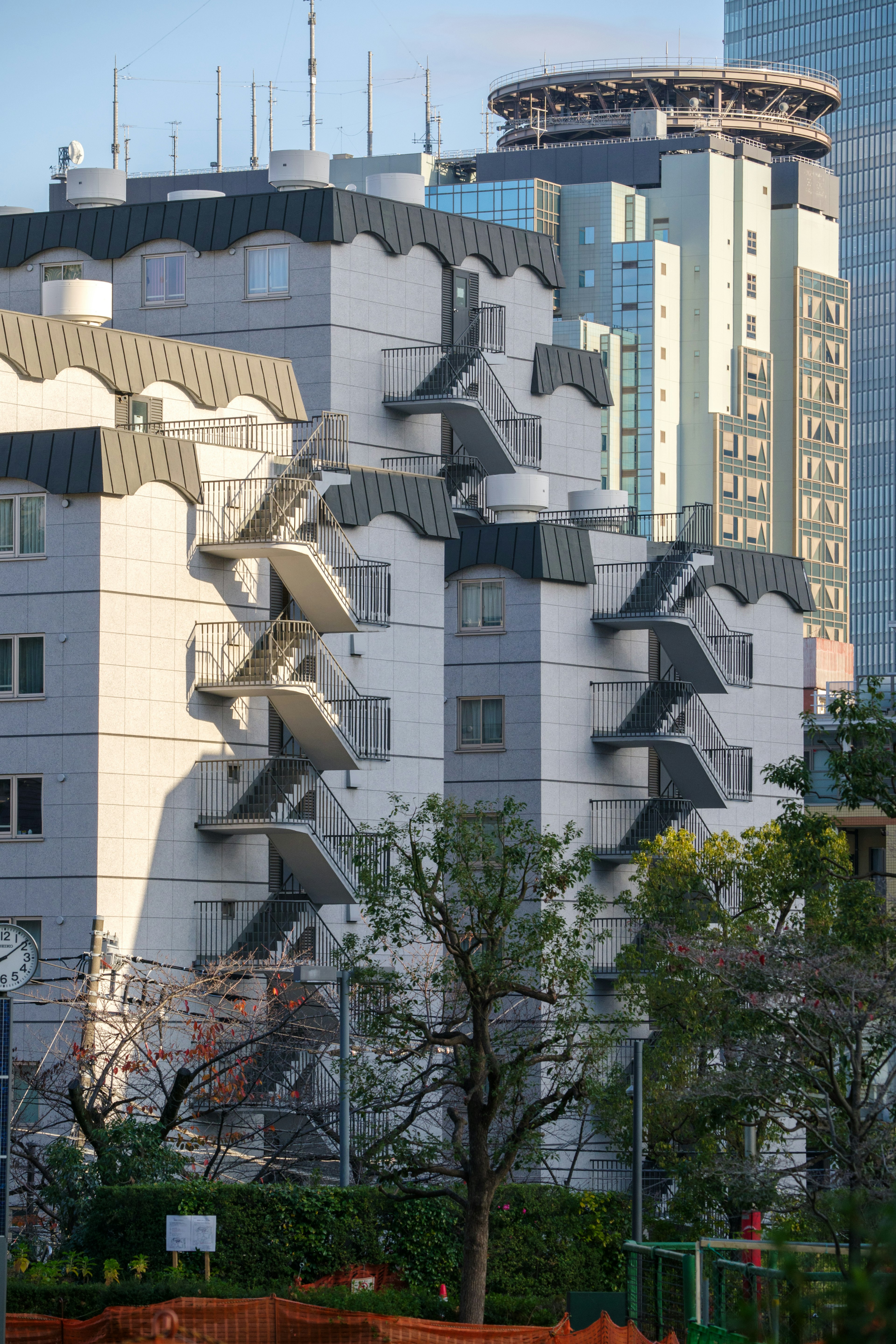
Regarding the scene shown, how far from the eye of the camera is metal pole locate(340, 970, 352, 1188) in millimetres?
36812

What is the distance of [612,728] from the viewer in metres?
62.2

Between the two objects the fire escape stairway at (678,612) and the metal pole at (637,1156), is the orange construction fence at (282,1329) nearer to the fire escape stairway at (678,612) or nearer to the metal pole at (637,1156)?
the metal pole at (637,1156)

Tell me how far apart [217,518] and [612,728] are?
16.3 metres

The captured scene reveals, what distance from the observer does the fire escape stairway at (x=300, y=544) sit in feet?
163

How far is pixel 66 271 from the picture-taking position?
213 feet

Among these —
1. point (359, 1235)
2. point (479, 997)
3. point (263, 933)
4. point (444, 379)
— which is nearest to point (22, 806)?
point (263, 933)

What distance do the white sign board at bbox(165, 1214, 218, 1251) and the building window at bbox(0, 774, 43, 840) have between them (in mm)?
15674

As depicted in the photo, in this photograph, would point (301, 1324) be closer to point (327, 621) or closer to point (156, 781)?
point (156, 781)

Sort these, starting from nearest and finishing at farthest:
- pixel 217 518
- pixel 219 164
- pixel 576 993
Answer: pixel 576 993
pixel 217 518
pixel 219 164

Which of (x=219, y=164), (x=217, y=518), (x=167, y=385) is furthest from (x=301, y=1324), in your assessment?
(x=219, y=164)

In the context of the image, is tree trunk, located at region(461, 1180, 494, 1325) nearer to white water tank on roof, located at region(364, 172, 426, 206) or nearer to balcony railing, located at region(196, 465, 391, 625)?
balcony railing, located at region(196, 465, 391, 625)

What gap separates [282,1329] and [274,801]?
2309 cm

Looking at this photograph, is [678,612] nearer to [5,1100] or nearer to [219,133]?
[5,1100]

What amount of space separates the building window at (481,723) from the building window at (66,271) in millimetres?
16401
